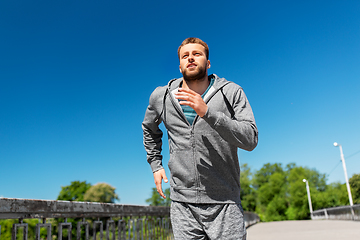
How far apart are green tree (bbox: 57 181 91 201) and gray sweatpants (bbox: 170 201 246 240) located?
4930 centimetres

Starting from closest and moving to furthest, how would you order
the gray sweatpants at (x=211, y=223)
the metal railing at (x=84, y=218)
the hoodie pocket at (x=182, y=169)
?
the gray sweatpants at (x=211, y=223) < the hoodie pocket at (x=182, y=169) < the metal railing at (x=84, y=218)

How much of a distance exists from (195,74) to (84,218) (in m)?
1.82

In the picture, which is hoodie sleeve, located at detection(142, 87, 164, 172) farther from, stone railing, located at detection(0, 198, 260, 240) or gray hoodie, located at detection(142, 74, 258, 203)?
stone railing, located at detection(0, 198, 260, 240)

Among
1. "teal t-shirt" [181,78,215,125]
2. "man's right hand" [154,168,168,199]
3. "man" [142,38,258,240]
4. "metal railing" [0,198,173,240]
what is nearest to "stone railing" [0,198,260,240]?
"metal railing" [0,198,173,240]

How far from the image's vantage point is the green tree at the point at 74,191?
158 ft

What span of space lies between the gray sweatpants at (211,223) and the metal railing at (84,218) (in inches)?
43.3

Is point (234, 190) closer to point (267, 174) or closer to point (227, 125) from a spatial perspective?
point (227, 125)

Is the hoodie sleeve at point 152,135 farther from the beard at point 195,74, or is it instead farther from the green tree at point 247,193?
the green tree at point 247,193

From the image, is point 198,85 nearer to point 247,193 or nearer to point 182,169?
point 182,169

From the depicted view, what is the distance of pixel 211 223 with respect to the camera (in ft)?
6.31

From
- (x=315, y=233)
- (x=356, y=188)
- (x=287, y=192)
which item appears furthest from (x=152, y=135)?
(x=356, y=188)

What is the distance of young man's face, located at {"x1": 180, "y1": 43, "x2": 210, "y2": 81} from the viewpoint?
2.11 m

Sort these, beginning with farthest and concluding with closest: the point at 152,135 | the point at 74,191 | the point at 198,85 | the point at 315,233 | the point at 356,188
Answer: the point at 356,188
the point at 74,191
the point at 315,233
the point at 152,135
the point at 198,85

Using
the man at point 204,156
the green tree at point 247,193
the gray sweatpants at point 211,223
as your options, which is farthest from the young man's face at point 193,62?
the green tree at point 247,193
